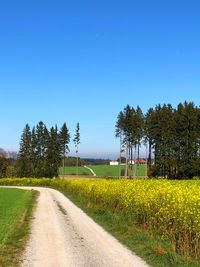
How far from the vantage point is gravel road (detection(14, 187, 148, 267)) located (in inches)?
346

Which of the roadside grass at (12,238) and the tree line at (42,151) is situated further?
the tree line at (42,151)

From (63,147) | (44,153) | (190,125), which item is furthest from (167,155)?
(44,153)

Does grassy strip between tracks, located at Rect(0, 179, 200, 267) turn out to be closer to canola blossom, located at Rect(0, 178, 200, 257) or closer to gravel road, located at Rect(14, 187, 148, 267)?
canola blossom, located at Rect(0, 178, 200, 257)

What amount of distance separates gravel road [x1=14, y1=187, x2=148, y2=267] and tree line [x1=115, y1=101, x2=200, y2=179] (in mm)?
56078

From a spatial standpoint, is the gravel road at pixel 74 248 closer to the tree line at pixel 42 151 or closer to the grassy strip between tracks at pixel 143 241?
the grassy strip between tracks at pixel 143 241

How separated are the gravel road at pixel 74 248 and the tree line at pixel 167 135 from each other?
184 feet

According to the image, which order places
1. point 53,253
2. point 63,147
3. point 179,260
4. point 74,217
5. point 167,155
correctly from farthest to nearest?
point 63,147, point 167,155, point 74,217, point 53,253, point 179,260

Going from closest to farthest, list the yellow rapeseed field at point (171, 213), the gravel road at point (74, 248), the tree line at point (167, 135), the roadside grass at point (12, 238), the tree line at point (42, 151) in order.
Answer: the gravel road at point (74, 248) → the roadside grass at point (12, 238) → the yellow rapeseed field at point (171, 213) → the tree line at point (167, 135) → the tree line at point (42, 151)

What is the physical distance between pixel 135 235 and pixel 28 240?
4940 mm

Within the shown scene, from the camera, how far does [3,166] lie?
326 feet

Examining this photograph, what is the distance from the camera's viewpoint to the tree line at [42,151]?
9662 cm

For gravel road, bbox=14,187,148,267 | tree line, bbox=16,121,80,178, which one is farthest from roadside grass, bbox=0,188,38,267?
tree line, bbox=16,121,80,178

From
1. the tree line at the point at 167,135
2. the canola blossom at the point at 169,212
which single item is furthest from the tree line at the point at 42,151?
the canola blossom at the point at 169,212

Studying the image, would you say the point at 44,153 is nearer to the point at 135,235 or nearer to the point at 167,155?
Answer: the point at 167,155
